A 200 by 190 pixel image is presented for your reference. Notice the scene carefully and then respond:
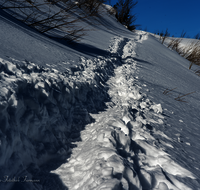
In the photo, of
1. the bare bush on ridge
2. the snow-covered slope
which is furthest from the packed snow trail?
the bare bush on ridge

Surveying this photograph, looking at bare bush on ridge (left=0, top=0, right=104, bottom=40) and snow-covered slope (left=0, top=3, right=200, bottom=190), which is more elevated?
bare bush on ridge (left=0, top=0, right=104, bottom=40)

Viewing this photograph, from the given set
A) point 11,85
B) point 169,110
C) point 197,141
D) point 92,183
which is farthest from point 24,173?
point 169,110

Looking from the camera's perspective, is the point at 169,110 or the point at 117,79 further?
the point at 117,79

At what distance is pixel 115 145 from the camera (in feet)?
2.53

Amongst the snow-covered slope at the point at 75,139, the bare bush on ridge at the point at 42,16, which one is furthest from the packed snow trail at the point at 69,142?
the bare bush on ridge at the point at 42,16

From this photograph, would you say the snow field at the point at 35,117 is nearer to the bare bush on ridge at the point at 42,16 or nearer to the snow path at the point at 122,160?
the snow path at the point at 122,160

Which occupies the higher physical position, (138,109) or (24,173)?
(138,109)

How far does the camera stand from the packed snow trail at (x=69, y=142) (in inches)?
23.1

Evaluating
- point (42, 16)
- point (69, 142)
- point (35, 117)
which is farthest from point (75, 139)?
Answer: point (42, 16)

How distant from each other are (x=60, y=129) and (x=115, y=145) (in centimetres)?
31

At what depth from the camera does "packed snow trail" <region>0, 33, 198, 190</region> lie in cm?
59

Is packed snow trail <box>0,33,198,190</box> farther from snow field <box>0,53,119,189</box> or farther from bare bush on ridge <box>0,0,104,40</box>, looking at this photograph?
bare bush on ridge <box>0,0,104,40</box>

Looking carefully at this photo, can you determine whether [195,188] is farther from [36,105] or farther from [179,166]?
[36,105]

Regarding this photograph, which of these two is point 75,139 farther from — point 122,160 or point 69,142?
point 122,160
